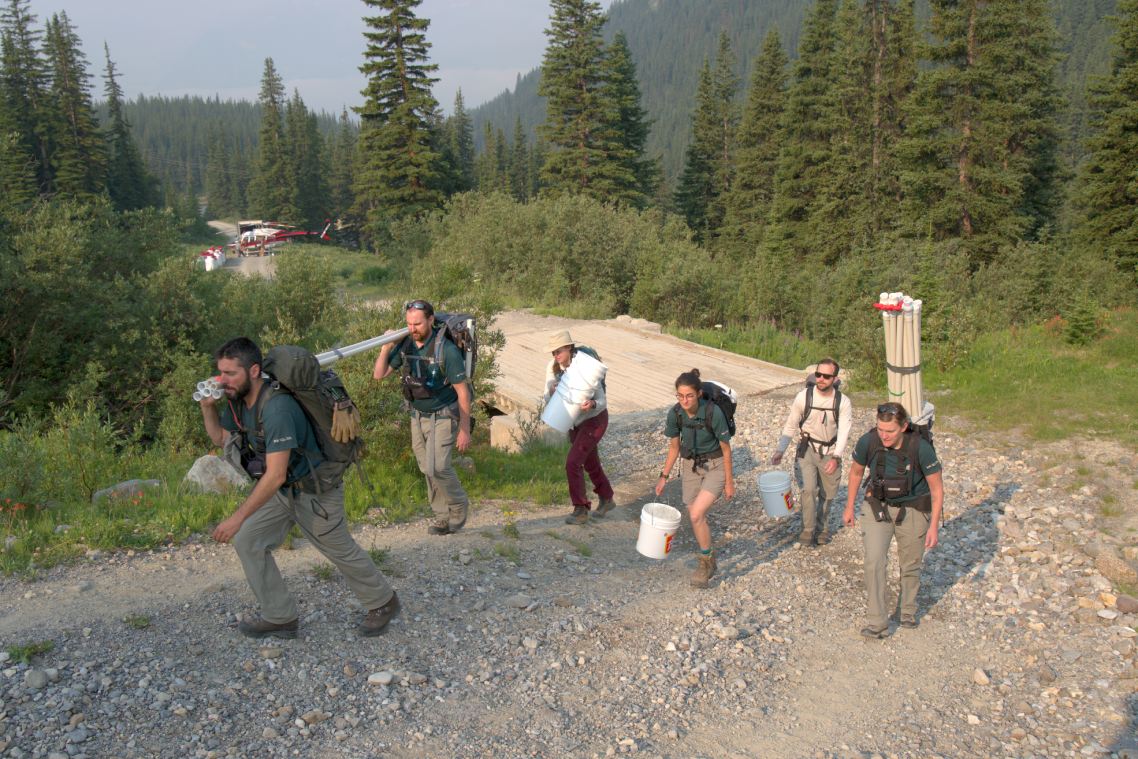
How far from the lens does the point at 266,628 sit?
14.8ft

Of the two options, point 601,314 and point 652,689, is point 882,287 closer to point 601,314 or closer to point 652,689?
point 601,314

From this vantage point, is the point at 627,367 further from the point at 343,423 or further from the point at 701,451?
the point at 343,423

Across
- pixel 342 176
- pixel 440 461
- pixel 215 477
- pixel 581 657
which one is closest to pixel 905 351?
pixel 581 657

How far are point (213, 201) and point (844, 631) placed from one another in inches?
5387

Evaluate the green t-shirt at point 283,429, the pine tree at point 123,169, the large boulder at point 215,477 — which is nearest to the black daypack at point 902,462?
the green t-shirt at point 283,429

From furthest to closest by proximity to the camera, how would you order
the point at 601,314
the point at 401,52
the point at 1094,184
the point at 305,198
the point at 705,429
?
the point at 305,198
the point at 401,52
the point at 1094,184
the point at 601,314
the point at 705,429

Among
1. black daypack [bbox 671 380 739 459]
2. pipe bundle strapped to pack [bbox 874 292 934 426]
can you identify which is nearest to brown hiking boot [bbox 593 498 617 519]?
black daypack [bbox 671 380 739 459]

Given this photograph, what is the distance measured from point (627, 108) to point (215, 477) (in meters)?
45.4

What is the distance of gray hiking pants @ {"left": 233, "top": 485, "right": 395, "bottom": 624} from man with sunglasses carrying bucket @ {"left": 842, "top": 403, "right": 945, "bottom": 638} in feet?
11.1

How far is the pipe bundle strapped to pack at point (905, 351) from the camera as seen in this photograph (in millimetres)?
6688

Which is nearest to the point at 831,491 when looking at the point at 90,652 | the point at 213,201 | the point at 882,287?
the point at 90,652

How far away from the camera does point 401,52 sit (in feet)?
123

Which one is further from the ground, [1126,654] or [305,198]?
[305,198]

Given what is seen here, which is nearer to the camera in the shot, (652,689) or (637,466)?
(652,689)
